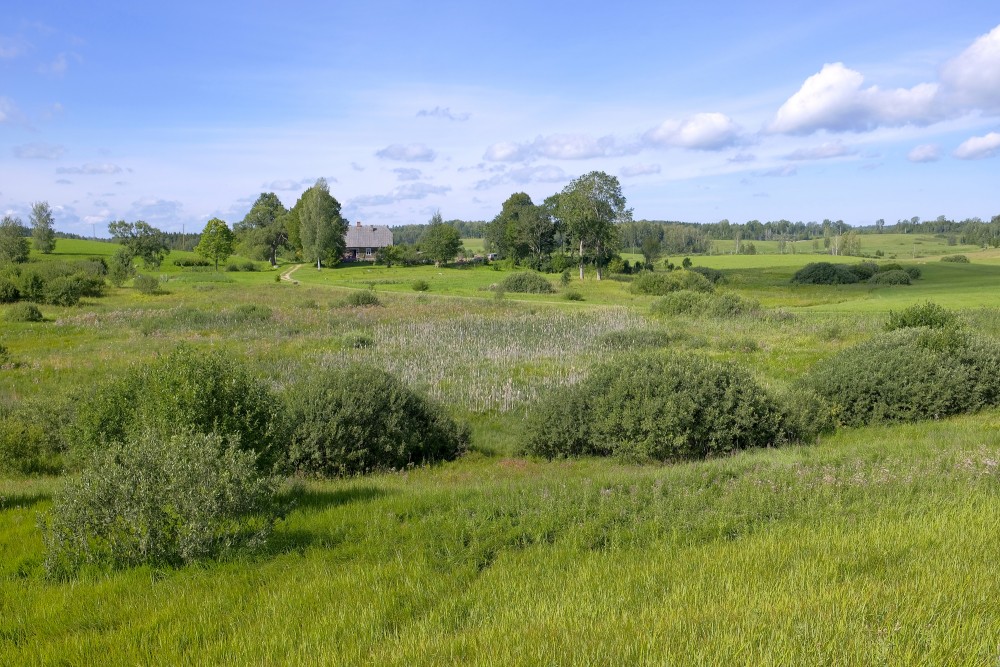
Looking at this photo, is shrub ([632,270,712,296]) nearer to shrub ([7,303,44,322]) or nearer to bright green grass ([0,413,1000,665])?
shrub ([7,303,44,322])

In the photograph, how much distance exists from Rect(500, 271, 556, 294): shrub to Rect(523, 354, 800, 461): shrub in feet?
155

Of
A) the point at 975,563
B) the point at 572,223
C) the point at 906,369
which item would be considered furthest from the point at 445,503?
the point at 572,223

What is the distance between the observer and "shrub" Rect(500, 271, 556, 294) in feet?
206

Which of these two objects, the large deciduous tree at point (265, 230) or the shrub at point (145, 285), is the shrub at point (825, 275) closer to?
the shrub at point (145, 285)

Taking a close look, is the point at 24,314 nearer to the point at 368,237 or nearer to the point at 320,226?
the point at 320,226

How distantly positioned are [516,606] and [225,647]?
205 centimetres

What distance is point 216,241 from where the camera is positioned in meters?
88.6

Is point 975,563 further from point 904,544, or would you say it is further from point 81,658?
point 81,658

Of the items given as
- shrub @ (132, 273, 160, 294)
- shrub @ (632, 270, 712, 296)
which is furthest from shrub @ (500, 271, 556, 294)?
shrub @ (132, 273, 160, 294)

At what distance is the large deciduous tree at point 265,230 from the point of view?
10294 cm

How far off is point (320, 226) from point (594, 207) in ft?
122

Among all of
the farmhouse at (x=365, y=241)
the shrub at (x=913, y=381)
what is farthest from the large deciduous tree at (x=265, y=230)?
the shrub at (x=913, y=381)

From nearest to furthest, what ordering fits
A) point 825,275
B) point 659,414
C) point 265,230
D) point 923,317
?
point 659,414 < point 923,317 < point 825,275 < point 265,230

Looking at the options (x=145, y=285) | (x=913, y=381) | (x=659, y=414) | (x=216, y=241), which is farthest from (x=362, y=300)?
(x=216, y=241)
